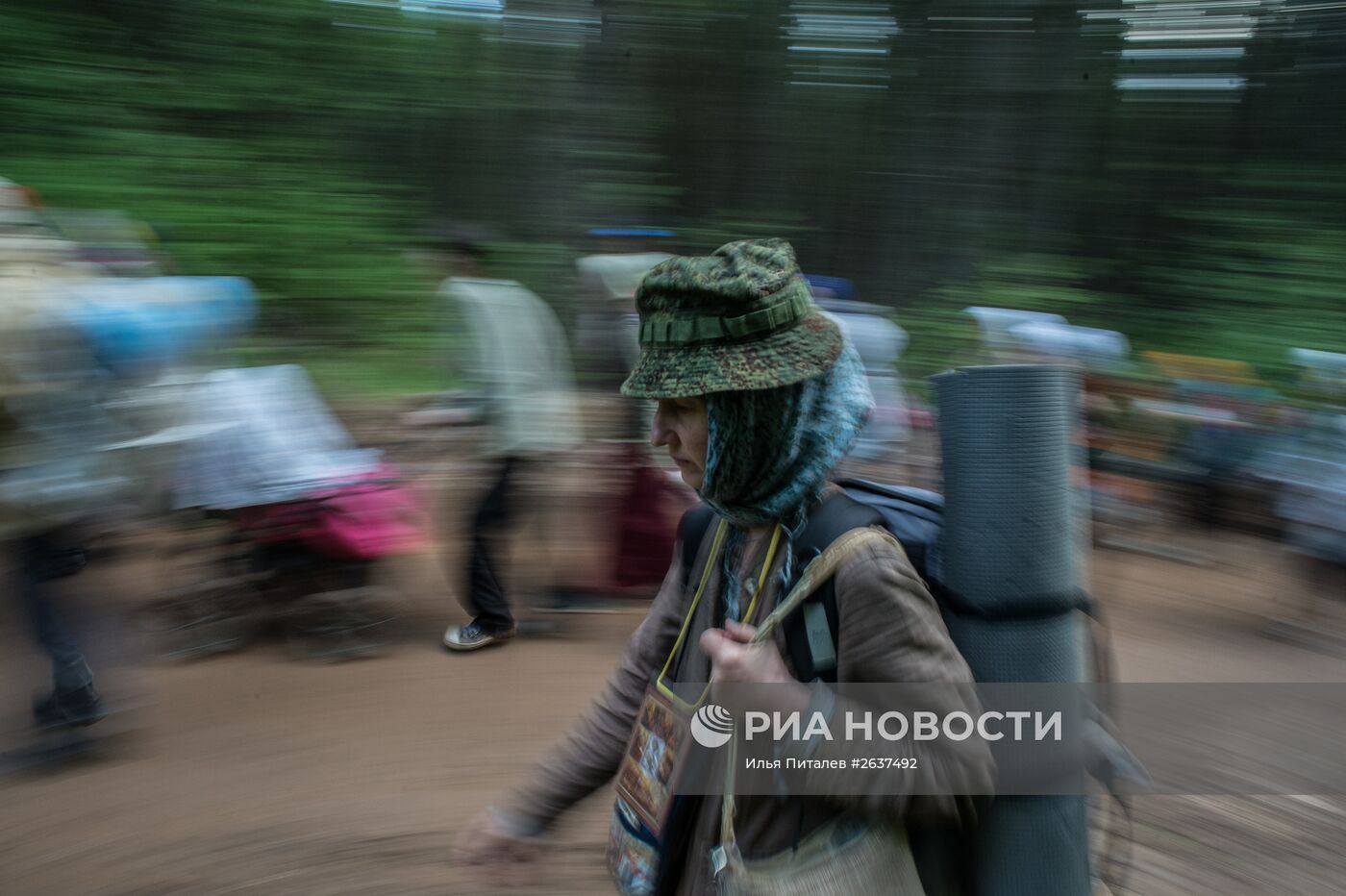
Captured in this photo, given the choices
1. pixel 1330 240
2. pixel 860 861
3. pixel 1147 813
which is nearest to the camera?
pixel 860 861

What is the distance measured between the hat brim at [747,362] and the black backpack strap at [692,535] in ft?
1.10

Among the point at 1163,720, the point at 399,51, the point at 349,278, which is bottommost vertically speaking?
the point at 1163,720

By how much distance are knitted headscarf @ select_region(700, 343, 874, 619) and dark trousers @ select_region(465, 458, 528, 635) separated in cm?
349

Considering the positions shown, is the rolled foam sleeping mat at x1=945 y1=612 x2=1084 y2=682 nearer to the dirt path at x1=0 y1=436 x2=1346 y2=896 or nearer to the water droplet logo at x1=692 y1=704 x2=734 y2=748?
the water droplet logo at x1=692 y1=704 x2=734 y2=748

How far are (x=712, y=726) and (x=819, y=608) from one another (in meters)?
0.24

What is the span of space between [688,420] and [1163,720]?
142 inches

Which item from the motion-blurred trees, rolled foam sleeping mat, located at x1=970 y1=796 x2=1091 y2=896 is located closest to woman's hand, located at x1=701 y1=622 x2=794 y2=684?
rolled foam sleeping mat, located at x1=970 y1=796 x2=1091 y2=896

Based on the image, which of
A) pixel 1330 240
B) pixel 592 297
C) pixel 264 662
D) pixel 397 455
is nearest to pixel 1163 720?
pixel 592 297

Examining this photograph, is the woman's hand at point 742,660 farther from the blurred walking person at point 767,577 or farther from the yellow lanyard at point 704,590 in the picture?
the yellow lanyard at point 704,590

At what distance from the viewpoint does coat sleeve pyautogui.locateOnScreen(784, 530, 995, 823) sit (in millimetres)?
1422

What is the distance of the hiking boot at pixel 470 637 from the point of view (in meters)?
5.02

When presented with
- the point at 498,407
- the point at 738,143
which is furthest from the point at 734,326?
the point at 738,143

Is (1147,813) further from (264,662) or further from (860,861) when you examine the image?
(264,662)

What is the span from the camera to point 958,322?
29.2 feet
